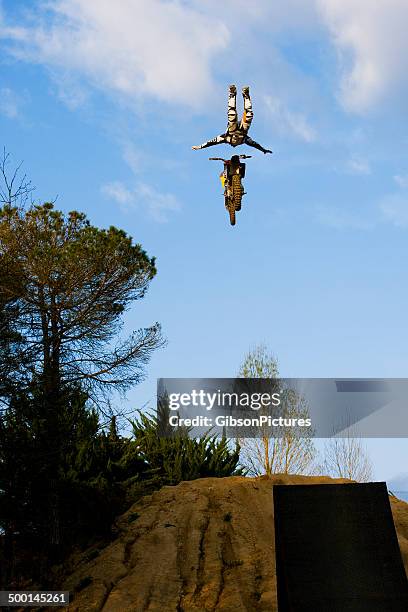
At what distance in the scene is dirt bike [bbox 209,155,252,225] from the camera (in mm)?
18766

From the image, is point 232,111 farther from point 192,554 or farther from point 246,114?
point 192,554

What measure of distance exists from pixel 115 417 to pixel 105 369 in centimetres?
212

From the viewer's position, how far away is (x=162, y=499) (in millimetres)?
24734

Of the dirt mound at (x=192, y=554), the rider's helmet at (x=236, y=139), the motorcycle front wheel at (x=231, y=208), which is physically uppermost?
the rider's helmet at (x=236, y=139)

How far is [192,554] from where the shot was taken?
21500 mm

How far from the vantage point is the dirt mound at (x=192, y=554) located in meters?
19.7

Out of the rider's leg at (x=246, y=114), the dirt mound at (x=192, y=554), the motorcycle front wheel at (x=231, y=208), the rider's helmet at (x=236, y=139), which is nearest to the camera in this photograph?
the rider's leg at (x=246, y=114)

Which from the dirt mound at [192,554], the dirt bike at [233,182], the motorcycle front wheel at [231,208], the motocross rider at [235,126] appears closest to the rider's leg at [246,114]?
the motocross rider at [235,126]

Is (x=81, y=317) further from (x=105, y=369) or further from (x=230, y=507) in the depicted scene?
(x=230, y=507)

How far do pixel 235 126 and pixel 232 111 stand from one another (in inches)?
15.7

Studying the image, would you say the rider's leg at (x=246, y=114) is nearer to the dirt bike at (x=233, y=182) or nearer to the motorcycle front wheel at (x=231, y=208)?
the dirt bike at (x=233, y=182)

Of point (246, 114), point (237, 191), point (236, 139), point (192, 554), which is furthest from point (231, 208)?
point (192, 554)

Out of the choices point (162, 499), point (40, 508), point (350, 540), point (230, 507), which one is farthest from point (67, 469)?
point (350, 540)

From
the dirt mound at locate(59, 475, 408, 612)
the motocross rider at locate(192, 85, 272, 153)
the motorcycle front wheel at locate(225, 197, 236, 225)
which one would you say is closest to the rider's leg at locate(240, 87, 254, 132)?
the motocross rider at locate(192, 85, 272, 153)
